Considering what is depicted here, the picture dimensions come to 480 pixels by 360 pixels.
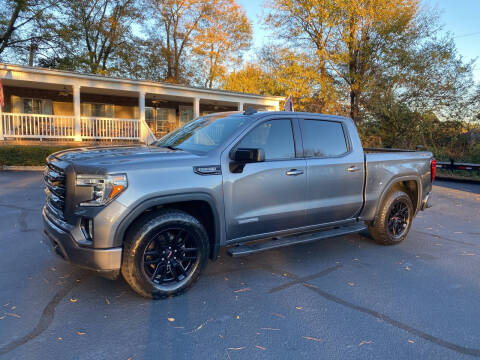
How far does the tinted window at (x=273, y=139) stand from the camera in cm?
388

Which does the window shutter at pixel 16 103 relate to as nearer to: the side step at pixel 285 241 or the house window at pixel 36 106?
the house window at pixel 36 106

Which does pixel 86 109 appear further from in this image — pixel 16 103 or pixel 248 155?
pixel 248 155

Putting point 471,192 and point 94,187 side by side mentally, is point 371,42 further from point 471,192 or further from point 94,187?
point 94,187

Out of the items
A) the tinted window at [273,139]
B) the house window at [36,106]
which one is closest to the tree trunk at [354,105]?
the house window at [36,106]

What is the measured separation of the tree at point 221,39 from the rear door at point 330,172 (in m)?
30.5

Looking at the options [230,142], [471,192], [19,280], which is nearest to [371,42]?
[471,192]

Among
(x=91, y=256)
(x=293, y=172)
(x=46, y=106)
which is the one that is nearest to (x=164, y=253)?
(x=91, y=256)

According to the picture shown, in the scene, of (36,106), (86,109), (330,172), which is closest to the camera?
(330,172)

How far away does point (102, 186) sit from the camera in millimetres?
2947

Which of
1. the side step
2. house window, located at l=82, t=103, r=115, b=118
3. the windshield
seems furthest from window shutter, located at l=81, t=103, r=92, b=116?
the side step

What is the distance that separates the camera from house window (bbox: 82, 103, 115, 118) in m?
19.4

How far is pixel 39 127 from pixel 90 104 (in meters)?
4.68

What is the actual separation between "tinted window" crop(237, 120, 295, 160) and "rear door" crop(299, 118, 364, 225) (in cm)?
24

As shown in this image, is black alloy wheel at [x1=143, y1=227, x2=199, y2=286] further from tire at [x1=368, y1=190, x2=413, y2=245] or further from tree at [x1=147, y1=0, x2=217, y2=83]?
tree at [x1=147, y1=0, x2=217, y2=83]
